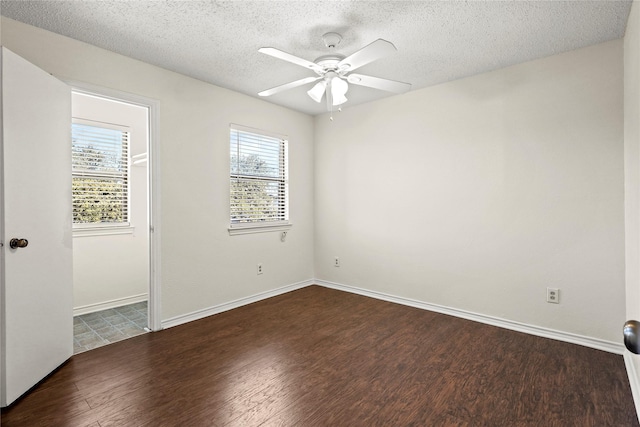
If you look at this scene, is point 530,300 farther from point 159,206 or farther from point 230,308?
point 159,206

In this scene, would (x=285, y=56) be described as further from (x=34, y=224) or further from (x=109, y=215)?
(x=109, y=215)

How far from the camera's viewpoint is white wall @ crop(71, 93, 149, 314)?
358 cm

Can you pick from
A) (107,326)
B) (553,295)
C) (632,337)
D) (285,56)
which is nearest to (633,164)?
(553,295)

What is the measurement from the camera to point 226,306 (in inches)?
144

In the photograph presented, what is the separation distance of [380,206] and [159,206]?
2.45m

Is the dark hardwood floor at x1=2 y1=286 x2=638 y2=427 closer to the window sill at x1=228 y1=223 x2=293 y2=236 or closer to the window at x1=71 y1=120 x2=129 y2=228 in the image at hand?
the window sill at x1=228 y1=223 x2=293 y2=236

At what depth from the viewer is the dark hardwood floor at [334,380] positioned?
1.83 meters

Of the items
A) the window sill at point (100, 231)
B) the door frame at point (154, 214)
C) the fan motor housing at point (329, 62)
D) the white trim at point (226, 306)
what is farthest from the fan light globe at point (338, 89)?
the window sill at point (100, 231)

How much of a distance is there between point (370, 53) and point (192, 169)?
214cm

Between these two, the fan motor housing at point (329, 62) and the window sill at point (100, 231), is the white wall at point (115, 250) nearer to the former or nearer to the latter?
the window sill at point (100, 231)

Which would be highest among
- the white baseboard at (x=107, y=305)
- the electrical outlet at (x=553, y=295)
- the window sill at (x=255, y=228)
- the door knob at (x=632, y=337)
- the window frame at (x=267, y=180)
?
the window frame at (x=267, y=180)

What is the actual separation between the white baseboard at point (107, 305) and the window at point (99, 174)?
89cm

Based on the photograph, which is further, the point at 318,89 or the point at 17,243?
the point at 318,89

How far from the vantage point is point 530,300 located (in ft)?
9.84
